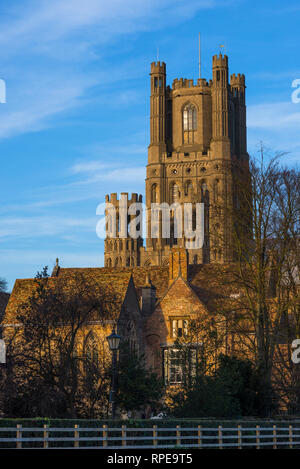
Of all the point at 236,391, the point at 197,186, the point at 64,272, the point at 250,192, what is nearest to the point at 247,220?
the point at 250,192

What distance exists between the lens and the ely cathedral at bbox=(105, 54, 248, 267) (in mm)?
161750

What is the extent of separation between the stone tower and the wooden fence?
126m

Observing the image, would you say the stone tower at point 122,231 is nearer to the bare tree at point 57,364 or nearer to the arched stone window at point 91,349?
the arched stone window at point 91,349

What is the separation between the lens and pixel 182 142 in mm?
169750

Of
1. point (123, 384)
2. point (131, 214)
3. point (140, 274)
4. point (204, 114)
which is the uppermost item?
point (204, 114)

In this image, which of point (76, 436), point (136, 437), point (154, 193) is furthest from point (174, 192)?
point (76, 436)

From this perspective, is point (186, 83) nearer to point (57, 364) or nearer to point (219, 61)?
point (219, 61)

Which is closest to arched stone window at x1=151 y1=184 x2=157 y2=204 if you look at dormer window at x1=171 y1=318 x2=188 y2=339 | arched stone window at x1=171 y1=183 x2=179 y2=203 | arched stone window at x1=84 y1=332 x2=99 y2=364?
arched stone window at x1=171 y1=183 x2=179 y2=203

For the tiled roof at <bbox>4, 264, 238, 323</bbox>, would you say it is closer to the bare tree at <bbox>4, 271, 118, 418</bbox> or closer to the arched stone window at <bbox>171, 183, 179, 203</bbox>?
the bare tree at <bbox>4, 271, 118, 418</bbox>

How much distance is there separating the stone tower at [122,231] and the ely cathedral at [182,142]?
19 cm

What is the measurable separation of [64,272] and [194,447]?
46255 millimetres

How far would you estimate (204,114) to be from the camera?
551 feet

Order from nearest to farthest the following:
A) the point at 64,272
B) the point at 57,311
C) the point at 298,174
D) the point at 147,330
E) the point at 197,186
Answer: the point at 57,311 → the point at 298,174 → the point at 147,330 → the point at 64,272 → the point at 197,186

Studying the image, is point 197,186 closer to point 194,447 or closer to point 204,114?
point 204,114
